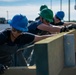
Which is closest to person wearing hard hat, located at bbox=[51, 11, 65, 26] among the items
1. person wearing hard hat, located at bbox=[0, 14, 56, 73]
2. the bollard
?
person wearing hard hat, located at bbox=[0, 14, 56, 73]

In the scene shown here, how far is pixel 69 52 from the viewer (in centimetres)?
615

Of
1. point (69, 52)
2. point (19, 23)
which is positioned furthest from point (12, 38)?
point (69, 52)

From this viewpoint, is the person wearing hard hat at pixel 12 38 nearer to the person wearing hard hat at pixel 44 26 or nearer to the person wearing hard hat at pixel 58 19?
the person wearing hard hat at pixel 44 26

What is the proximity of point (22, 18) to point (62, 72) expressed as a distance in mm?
1363

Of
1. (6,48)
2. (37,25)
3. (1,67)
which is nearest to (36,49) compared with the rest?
(1,67)

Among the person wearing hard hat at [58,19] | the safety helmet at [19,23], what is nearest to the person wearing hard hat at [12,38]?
the safety helmet at [19,23]

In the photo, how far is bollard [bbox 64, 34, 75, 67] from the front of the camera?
6.08 m

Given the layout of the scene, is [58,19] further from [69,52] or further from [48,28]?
[69,52]

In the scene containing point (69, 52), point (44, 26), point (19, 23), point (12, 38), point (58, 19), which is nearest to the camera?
point (69, 52)

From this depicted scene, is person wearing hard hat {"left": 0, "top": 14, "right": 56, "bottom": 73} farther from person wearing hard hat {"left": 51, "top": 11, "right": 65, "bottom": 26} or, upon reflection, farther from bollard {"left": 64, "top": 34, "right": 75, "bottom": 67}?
person wearing hard hat {"left": 51, "top": 11, "right": 65, "bottom": 26}

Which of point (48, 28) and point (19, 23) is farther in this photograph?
point (48, 28)

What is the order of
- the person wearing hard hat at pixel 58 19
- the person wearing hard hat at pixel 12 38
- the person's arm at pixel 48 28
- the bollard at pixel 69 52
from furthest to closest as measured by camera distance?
the person wearing hard hat at pixel 58 19
the person's arm at pixel 48 28
the person wearing hard hat at pixel 12 38
the bollard at pixel 69 52

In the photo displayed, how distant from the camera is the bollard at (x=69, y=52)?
20.0 feet

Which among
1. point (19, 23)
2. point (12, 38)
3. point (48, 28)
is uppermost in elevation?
point (19, 23)
